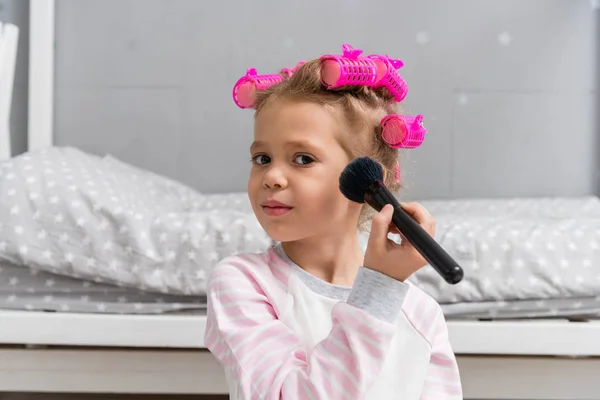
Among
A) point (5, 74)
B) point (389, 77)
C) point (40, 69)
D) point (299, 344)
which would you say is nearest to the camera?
point (299, 344)

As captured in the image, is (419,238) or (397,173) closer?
(419,238)

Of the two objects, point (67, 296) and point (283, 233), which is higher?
point (283, 233)

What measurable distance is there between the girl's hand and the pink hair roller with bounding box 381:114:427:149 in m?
0.16

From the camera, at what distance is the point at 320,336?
808 millimetres

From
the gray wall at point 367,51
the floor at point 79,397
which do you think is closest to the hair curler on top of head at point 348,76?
the floor at point 79,397

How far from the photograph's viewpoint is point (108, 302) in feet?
4.02

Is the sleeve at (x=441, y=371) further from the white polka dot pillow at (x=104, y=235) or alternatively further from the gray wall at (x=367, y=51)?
the gray wall at (x=367, y=51)

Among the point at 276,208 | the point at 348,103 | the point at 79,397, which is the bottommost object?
the point at 79,397

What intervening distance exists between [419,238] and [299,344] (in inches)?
9.2

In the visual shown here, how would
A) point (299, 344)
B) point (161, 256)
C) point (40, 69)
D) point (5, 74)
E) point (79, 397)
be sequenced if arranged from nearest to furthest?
1. point (299, 344)
2. point (161, 256)
3. point (79, 397)
4. point (5, 74)
5. point (40, 69)

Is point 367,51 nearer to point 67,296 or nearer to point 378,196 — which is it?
point 67,296

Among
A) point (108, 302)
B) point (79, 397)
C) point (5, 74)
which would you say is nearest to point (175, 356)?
point (108, 302)

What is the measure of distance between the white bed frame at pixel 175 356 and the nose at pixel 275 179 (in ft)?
1.52

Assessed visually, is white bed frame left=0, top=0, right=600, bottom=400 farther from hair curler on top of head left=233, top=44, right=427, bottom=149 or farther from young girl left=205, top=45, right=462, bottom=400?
hair curler on top of head left=233, top=44, right=427, bottom=149
